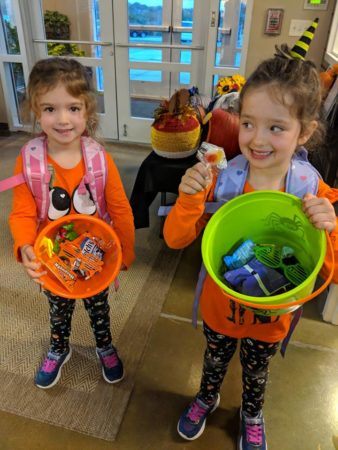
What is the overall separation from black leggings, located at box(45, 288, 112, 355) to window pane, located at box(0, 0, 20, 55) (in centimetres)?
346

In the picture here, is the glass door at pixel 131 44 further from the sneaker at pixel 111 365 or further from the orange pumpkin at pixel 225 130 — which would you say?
the sneaker at pixel 111 365

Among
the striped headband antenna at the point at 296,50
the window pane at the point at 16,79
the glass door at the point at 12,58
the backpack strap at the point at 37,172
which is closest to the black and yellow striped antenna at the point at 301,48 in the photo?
the striped headband antenna at the point at 296,50

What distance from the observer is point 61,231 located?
3.74 ft

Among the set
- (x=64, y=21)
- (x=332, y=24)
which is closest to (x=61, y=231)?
(x=332, y=24)

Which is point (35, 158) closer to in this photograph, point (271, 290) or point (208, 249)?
point (208, 249)

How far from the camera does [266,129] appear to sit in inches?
33.3

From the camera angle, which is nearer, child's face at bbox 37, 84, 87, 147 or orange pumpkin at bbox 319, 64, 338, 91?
child's face at bbox 37, 84, 87, 147

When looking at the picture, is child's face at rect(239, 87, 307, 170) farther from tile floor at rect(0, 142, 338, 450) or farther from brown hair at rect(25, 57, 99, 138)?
tile floor at rect(0, 142, 338, 450)

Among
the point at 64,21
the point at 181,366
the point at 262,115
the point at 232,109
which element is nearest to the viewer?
the point at 262,115

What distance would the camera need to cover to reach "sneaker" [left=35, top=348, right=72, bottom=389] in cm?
143

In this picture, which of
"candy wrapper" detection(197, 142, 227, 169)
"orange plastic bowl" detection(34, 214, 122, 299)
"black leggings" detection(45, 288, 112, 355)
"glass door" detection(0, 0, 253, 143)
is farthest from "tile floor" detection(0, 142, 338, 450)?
"glass door" detection(0, 0, 253, 143)

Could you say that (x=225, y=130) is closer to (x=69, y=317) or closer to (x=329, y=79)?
(x=329, y=79)

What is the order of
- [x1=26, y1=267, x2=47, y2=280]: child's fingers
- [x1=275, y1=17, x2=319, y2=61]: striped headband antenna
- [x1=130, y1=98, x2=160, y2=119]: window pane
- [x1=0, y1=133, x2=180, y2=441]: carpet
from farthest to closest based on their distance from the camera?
[x1=130, y1=98, x2=160, y2=119]: window pane, [x1=0, y1=133, x2=180, y2=441]: carpet, [x1=26, y1=267, x2=47, y2=280]: child's fingers, [x1=275, y1=17, x2=319, y2=61]: striped headband antenna

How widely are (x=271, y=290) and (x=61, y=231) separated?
0.65 metres
